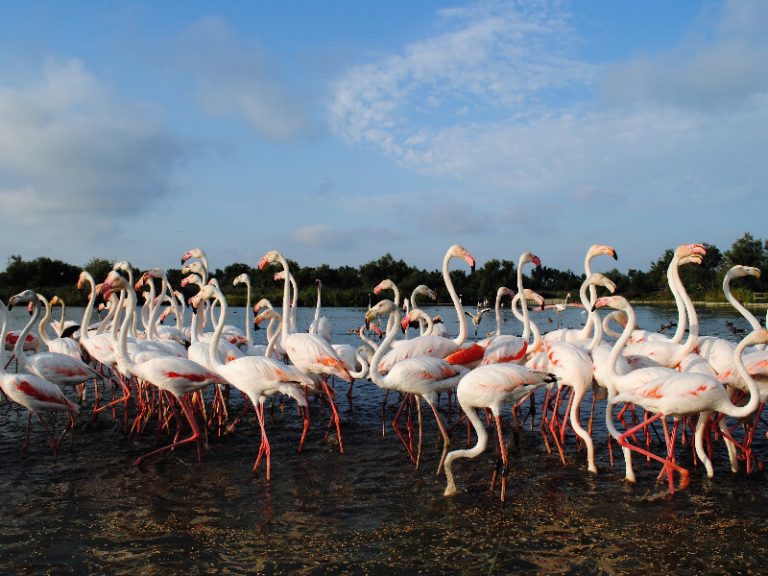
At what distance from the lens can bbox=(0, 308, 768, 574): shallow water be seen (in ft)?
14.5

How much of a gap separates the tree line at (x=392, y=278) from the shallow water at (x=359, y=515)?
113 ft

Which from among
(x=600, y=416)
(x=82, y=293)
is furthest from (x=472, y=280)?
(x=600, y=416)

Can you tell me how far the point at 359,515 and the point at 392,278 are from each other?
57.5m

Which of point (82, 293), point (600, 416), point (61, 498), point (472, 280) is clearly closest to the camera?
point (61, 498)

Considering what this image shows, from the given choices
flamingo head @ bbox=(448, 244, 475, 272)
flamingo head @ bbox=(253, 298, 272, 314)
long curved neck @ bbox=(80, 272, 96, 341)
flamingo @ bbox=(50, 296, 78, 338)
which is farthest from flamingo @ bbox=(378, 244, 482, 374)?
flamingo @ bbox=(50, 296, 78, 338)

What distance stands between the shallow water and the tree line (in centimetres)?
3443

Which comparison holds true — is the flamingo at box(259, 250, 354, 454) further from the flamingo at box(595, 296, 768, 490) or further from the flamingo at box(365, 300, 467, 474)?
the flamingo at box(595, 296, 768, 490)

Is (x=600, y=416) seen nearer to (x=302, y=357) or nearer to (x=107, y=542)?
(x=302, y=357)

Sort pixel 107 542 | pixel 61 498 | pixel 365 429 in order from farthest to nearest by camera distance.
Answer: pixel 365 429 → pixel 61 498 → pixel 107 542

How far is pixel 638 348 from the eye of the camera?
7.46 meters

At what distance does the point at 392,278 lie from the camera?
206 feet

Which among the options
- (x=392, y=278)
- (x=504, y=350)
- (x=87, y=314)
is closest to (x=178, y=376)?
(x=504, y=350)

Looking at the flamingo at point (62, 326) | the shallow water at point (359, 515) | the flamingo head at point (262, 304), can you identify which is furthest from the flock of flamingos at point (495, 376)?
the flamingo at point (62, 326)

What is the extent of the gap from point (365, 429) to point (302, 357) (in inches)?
58.8
